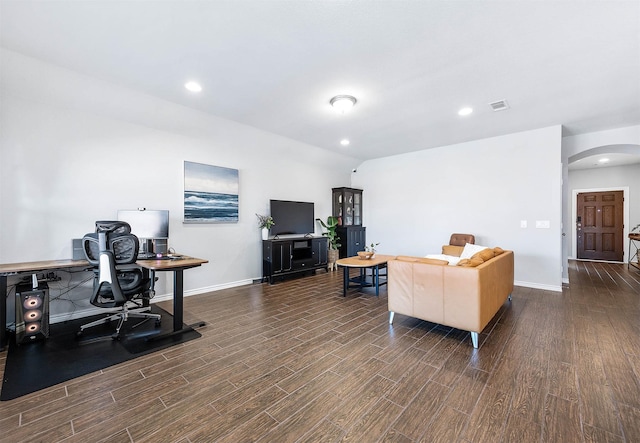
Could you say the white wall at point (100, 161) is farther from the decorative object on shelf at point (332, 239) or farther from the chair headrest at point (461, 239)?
the chair headrest at point (461, 239)

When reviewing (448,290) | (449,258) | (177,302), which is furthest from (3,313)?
(449,258)

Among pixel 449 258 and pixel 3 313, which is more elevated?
pixel 449 258

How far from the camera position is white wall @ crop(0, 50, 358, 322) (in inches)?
120

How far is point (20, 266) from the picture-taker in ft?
9.23

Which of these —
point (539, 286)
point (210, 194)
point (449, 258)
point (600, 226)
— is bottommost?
point (539, 286)

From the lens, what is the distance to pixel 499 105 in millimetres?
3775

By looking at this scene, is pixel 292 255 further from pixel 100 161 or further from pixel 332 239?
pixel 100 161

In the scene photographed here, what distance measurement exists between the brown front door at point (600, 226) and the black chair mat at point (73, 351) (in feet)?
34.6

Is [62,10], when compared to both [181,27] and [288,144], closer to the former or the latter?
[181,27]

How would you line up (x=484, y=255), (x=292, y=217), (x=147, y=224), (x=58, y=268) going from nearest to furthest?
(x=58, y=268)
(x=484, y=255)
(x=147, y=224)
(x=292, y=217)

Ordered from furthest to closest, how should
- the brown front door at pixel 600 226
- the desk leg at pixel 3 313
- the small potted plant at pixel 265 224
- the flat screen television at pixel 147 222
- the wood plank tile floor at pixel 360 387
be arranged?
the brown front door at pixel 600 226 < the small potted plant at pixel 265 224 < the flat screen television at pixel 147 222 < the desk leg at pixel 3 313 < the wood plank tile floor at pixel 360 387

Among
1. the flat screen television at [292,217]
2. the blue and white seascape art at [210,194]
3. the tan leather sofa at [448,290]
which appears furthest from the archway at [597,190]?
the blue and white seascape art at [210,194]

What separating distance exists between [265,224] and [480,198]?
14.3ft

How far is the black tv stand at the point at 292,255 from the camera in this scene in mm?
5266
